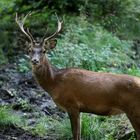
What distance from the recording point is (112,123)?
9.70m

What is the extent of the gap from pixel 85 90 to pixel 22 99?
3351 mm

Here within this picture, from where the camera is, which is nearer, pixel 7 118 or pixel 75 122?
pixel 75 122

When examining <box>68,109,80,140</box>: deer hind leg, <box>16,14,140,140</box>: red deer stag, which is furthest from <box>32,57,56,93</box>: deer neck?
<box>68,109,80,140</box>: deer hind leg

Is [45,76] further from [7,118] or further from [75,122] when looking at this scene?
[7,118]

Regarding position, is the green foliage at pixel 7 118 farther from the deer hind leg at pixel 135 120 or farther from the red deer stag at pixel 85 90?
the deer hind leg at pixel 135 120

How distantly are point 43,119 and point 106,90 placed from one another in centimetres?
220

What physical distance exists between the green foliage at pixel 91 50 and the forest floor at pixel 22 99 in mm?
903

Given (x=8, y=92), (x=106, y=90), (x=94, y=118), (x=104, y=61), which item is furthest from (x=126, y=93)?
(x=104, y=61)

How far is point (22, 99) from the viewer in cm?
1156

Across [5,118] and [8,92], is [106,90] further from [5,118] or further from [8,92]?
[8,92]

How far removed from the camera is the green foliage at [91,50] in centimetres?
1292

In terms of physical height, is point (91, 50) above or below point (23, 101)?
above

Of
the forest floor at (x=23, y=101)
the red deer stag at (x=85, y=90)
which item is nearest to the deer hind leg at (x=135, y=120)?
the red deer stag at (x=85, y=90)

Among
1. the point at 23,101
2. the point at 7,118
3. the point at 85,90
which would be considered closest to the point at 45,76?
the point at 85,90
